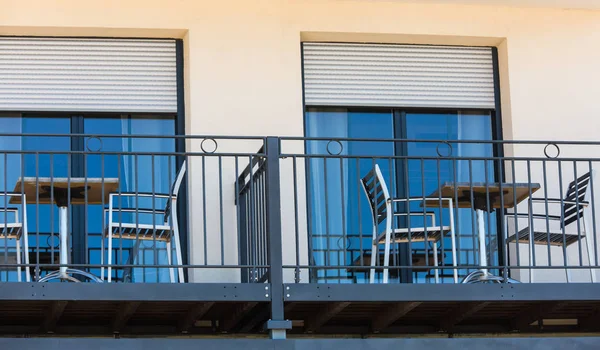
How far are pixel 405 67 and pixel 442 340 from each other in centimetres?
315

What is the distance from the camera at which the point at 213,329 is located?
9.88 metres

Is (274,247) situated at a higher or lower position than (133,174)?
lower

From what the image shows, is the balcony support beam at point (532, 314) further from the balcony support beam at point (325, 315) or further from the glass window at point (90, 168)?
the glass window at point (90, 168)

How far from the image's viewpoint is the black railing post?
28.0ft

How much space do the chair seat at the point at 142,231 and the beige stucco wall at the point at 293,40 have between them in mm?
785

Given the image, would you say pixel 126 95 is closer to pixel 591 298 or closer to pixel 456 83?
pixel 456 83

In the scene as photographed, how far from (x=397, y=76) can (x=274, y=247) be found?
2.95 metres

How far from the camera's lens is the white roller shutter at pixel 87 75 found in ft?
34.3

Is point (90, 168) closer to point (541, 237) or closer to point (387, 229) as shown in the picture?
point (387, 229)

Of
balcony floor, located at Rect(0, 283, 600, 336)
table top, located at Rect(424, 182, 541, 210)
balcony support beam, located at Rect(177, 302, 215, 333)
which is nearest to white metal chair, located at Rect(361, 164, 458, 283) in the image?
table top, located at Rect(424, 182, 541, 210)

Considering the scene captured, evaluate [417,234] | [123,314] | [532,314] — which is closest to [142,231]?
[123,314]

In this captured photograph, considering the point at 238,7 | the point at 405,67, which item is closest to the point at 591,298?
the point at 405,67

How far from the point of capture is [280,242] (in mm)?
8648

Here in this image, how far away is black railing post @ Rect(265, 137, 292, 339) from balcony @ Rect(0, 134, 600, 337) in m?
0.01
